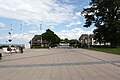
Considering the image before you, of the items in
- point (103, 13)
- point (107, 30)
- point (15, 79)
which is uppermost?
point (103, 13)

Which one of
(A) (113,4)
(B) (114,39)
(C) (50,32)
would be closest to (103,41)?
(B) (114,39)

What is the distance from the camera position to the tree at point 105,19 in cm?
7546

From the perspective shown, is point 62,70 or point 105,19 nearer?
point 62,70

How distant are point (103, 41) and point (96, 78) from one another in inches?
2896

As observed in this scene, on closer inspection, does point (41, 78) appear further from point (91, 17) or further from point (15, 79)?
point (91, 17)

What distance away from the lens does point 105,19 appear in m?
79.4

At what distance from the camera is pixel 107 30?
78.6 metres

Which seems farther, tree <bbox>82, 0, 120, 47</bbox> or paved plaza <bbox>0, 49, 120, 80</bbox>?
tree <bbox>82, 0, 120, 47</bbox>

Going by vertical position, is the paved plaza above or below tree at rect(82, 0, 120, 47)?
below

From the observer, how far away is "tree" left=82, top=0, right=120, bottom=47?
75456 mm

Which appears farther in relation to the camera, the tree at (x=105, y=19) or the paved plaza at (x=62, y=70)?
the tree at (x=105, y=19)

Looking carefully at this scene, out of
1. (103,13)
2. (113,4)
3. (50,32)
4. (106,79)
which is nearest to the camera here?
(106,79)

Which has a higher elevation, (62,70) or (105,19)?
(105,19)

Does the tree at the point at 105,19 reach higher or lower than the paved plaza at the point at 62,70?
higher
